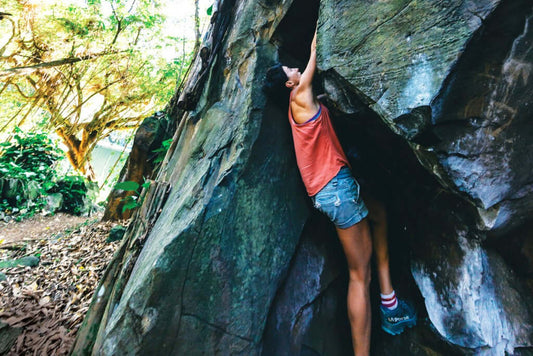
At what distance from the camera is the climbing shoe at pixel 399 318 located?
8.71ft

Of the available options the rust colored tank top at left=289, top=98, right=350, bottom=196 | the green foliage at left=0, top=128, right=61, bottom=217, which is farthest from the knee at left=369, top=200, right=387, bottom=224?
the green foliage at left=0, top=128, right=61, bottom=217

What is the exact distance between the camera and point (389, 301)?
2.70m

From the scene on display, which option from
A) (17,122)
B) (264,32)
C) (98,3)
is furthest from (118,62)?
(264,32)

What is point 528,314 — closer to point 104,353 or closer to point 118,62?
point 104,353

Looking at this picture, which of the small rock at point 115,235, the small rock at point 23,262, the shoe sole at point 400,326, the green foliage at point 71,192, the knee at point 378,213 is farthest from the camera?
the green foliage at point 71,192

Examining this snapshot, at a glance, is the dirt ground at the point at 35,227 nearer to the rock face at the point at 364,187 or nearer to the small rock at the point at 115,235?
the small rock at the point at 115,235

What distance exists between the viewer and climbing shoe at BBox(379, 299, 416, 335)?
266cm

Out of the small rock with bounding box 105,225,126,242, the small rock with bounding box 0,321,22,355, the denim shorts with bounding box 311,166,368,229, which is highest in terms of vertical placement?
the denim shorts with bounding box 311,166,368,229

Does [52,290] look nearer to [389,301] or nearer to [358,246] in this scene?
[358,246]

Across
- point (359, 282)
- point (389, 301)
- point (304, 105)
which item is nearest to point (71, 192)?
point (304, 105)

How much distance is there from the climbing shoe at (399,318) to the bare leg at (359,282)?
0.84 ft

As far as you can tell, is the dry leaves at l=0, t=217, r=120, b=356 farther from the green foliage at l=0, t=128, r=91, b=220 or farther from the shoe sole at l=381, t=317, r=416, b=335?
the shoe sole at l=381, t=317, r=416, b=335

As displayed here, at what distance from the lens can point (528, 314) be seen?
220 centimetres

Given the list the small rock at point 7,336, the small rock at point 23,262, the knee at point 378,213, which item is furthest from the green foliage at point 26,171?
the knee at point 378,213
